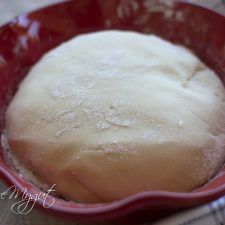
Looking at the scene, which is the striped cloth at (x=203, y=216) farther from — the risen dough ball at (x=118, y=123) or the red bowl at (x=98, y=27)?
the red bowl at (x=98, y=27)

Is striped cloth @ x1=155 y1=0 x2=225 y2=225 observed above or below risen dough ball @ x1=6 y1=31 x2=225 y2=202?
below

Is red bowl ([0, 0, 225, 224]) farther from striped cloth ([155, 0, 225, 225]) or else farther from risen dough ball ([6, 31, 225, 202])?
striped cloth ([155, 0, 225, 225])

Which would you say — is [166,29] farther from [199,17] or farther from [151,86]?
[151,86]

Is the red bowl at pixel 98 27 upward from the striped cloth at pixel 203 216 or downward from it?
upward

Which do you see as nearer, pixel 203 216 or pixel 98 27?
pixel 203 216

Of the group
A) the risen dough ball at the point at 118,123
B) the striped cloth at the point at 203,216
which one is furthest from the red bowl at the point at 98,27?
the striped cloth at the point at 203,216

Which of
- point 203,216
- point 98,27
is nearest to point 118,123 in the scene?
point 203,216

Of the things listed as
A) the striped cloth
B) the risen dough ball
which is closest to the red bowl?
the risen dough ball

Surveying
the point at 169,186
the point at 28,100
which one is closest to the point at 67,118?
the point at 28,100

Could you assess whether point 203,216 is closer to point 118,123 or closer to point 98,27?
point 118,123
